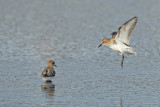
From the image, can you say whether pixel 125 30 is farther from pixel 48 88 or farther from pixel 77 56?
pixel 77 56

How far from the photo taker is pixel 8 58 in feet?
63.3

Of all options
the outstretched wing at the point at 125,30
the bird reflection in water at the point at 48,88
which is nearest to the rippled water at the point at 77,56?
the bird reflection in water at the point at 48,88

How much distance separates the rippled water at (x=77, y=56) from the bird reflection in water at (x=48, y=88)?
3cm

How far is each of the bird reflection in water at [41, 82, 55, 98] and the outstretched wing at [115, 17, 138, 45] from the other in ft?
8.58

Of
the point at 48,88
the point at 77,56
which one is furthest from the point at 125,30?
the point at 77,56

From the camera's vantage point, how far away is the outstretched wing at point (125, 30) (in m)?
14.9

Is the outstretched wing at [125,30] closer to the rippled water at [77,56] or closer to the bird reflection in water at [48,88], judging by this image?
the rippled water at [77,56]

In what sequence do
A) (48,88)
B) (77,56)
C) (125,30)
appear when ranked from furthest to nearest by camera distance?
(77,56), (125,30), (48,88)

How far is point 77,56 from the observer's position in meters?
19.9

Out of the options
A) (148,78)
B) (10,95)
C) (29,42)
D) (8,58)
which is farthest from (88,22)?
(10,95)

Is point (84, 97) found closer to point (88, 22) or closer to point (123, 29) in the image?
point (123, 29)

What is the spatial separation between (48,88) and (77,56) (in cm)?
556

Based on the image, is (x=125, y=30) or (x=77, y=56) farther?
(x=77, y=56)

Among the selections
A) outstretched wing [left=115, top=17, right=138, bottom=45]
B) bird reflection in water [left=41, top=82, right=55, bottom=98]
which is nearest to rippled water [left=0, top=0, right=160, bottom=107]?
bird reflection in water [left=41, top=82, right=55, bottom=98]
